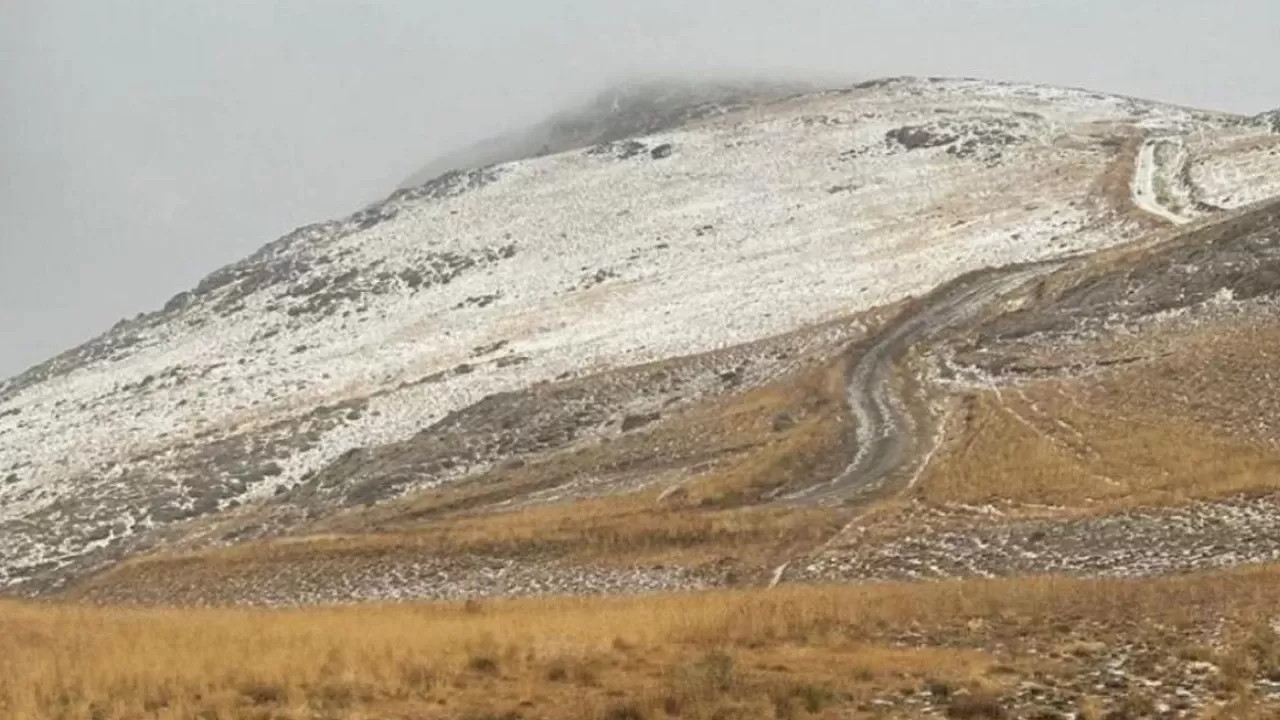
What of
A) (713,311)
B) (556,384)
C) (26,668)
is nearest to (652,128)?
(713,311)

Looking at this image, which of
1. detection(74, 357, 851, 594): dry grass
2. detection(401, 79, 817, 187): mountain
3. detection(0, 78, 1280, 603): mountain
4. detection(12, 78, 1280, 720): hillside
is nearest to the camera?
detection(12, 78, 1280, 720): hillside

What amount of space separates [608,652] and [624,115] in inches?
4663

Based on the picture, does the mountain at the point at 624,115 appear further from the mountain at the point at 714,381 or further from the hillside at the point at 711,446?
the mountain at the point at 714,381

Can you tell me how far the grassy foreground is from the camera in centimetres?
1199

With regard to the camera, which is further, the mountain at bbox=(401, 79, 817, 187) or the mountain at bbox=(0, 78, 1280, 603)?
the mountain at bbox=(401, 79, 817, 187)

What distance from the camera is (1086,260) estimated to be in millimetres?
53000

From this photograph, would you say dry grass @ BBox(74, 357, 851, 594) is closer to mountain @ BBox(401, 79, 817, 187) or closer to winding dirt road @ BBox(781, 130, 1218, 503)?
winding dirt road @ BBox(781, 130, 1218, 503)

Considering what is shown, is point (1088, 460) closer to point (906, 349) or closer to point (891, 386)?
point (891, 386)

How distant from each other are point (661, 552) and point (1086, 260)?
1237 inches

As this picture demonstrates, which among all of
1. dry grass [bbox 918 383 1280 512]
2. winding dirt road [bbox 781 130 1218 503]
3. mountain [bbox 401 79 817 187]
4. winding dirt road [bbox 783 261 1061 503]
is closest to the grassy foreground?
dry grass [bbox 918 383 1280 512]

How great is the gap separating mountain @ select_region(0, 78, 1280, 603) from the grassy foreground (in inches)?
203

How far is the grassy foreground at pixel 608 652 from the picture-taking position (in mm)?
11992

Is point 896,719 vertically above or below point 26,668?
below

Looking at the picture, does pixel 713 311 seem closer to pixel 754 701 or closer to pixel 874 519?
pixel 874 519
